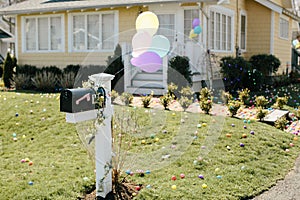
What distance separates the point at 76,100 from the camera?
15.0 ft

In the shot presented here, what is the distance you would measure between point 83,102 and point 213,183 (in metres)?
2.07

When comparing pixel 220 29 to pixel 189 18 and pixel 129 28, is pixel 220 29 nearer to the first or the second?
pixel 189 18

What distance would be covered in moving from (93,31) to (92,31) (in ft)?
0.14

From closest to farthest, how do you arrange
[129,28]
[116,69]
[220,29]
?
1. [116,69]
2. [129,28]
3. [220,29]

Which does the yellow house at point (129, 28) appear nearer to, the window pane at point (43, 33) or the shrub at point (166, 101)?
the window pane at point (43, 33)

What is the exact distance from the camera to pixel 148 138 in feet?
23.9

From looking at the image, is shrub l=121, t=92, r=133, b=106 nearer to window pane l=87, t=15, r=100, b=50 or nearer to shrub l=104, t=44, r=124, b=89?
shrub l=104, t=44, r=124, b=89

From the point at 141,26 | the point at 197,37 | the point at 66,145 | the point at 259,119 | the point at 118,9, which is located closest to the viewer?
the point at 141,26

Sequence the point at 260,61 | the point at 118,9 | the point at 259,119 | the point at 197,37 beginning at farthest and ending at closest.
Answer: the point at 260,61 → the point at 118,9 → the point at 197,37 → the point at 259,119

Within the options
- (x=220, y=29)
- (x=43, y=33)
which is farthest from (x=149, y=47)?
(x=43, y=33)

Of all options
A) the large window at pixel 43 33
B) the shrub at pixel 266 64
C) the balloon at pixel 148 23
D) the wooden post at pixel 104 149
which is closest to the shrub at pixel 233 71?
the shrub at pixel 266 64

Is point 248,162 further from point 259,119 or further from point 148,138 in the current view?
point 259,119

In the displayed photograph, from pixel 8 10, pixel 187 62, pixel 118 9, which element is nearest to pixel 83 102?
pixel 187 62

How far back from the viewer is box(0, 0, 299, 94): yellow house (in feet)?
46.5
